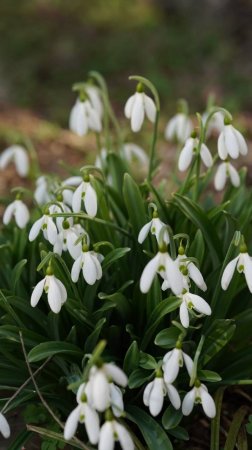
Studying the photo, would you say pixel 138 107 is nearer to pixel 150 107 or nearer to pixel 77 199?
pixel 150 107

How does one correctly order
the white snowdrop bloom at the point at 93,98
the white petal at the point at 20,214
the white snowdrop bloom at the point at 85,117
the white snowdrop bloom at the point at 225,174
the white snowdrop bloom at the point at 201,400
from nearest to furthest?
the white snowdrop bloom at the point at 201,400 < the white petal at the point at 20,214 < the white snowdrop bloom at the point at 225,174 < the white snowdrop bloom at the point at 85,117 < the white snowdrop bloom at the point at 93,98

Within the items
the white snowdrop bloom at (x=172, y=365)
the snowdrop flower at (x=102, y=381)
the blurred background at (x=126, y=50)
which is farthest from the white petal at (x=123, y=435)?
the blurred background at (x=126, y=50)

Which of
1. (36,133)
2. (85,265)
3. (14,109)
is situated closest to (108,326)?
(85,265)

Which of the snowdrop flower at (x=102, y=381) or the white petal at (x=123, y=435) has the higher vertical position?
→ the snowdrop flower at (x=102, y=381)

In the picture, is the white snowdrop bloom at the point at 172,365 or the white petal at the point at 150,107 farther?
the white petal at the point at 150,107

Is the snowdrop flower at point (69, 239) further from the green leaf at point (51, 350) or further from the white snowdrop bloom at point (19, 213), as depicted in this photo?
the white snowdrop bloom at point (19, 213)

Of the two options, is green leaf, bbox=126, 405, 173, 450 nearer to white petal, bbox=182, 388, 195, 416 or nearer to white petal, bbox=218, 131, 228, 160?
white petal, bbox=182, 388, 195, 416

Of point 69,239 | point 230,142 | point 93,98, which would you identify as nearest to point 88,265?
point 69,239
